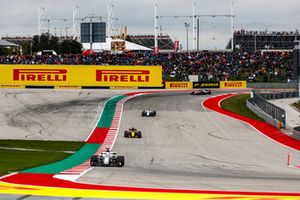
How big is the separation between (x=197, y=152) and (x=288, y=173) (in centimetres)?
871

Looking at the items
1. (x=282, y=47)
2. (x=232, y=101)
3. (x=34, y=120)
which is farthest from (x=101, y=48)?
(x=34, y=120)

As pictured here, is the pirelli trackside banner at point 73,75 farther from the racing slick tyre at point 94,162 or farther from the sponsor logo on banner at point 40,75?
the racing slick tyre at point 94,162

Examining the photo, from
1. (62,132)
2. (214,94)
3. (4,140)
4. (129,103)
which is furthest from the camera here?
(214,94)

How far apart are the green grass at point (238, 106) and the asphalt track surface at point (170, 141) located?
10.9 ft

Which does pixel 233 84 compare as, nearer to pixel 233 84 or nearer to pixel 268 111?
pixel 233 84

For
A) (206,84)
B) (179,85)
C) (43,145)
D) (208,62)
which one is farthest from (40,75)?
(43,145)

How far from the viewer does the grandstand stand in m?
145

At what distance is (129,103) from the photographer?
206 ft

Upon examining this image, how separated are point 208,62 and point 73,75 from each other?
97.8ft

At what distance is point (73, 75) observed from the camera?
252 ft

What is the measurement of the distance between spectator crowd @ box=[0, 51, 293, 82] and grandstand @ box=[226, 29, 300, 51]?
42.7 meters

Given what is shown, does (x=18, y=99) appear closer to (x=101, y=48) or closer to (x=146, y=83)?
A: (x=146, y=83)

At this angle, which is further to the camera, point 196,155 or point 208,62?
point 208,62

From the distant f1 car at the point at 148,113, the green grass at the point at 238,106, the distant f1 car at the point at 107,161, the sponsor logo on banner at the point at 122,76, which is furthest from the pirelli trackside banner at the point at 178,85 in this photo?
the distant f1 car at the point at 107,161
